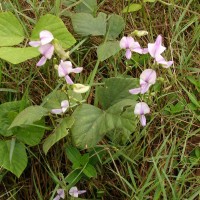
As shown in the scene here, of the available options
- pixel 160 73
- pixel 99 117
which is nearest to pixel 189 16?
pixel 160 73

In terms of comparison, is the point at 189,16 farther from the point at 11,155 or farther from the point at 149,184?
the point at 11,155

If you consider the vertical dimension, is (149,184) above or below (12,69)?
below

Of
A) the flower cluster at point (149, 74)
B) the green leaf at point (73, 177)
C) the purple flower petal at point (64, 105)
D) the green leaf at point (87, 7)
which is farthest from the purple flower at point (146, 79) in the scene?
the green leaf at point (87, 7)

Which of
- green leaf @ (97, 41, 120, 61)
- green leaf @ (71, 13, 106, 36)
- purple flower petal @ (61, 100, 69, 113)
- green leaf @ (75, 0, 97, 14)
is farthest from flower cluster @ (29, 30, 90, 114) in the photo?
green leaf @ (75, 0, 97, 14)

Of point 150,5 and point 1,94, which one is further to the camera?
point 150,5

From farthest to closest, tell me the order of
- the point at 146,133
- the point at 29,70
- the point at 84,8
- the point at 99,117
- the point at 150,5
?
the point at 150,5
the point at 84,8
the point at 29,70
the point at 146,133
the point at 99,117

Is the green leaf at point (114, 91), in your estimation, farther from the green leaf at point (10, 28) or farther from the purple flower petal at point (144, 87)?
the green leaf at point (10, 28)
